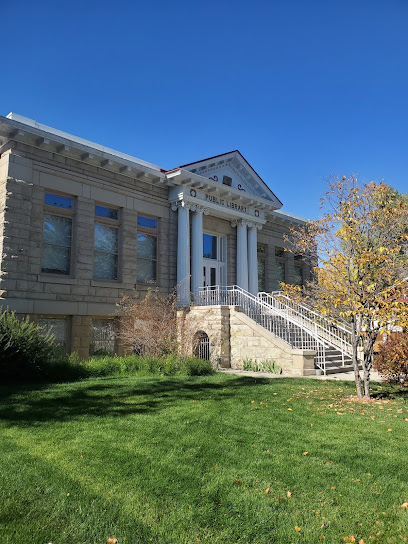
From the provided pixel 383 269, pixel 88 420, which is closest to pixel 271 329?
pixel 383 269

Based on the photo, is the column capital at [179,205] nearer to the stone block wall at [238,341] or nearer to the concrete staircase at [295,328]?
the concrete staircase at [295,328]

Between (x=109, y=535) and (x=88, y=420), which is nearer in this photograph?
(x=109, y=535)

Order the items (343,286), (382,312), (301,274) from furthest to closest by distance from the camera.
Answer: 1. (301,274)
2. (343,286)
3. (382,312)

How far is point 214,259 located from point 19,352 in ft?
39.2

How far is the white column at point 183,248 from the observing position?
17.4 meters

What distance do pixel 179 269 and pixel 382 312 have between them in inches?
420

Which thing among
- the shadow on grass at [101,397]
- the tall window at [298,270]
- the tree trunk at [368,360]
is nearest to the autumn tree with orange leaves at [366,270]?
the tree trunk at [368,360]

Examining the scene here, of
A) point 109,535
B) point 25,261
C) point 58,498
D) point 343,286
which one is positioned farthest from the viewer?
point 25,261

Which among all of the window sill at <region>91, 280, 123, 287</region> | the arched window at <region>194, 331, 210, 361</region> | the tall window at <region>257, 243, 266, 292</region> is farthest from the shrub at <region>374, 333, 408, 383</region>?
the tall window at <region>257, 243, 266, 292</region>

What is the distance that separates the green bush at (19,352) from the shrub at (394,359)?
8.75 meters

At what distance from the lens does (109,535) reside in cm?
316

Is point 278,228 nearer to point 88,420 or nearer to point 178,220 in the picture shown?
point 178,220

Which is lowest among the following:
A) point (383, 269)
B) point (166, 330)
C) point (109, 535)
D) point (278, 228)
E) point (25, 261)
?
point (109, 535)

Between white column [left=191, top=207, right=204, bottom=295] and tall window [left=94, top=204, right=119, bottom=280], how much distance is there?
11.1 feet
